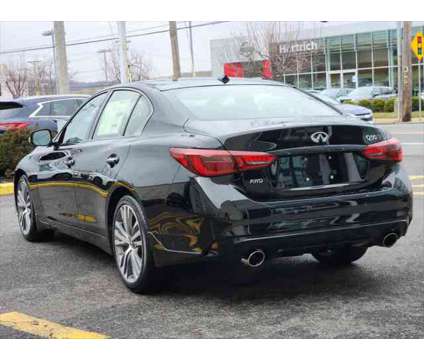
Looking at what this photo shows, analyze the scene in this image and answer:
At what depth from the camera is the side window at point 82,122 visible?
20.1ft

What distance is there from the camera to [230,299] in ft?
15.8

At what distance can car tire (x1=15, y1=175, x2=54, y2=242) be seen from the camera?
7133 mm

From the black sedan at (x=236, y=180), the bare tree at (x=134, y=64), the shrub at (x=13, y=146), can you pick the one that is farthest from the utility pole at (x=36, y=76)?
the black sedan at (x=236, y=180)

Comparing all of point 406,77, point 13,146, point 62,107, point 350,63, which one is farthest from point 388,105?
point 13,146

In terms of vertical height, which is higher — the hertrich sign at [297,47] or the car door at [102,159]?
the hertrich sign at [297,47]

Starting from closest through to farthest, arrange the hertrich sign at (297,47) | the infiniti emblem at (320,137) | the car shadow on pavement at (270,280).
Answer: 1. the infiniti emblem at (320,137)
2. the car shadow on pavement at (270,280)
3. the hertrich sign at (297,47)

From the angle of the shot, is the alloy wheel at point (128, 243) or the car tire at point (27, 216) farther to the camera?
the car tire at point (27, 216)

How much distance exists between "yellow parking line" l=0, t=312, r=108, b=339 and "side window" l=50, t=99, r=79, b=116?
9702 millimetres

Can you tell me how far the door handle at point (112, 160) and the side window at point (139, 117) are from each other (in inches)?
7.7

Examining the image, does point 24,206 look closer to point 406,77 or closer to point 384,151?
point 384,151

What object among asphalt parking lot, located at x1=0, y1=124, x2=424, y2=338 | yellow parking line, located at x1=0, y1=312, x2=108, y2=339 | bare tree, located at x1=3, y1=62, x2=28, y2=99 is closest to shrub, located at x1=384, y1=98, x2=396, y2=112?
asphalt parking lot, located at x1=0, y1=124, x2=424, y2=338

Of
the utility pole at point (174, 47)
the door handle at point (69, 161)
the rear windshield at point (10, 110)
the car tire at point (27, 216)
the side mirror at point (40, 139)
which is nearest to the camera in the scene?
the door handle at point (69, 161)

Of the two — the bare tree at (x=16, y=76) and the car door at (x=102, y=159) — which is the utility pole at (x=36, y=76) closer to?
the bare tree at (x=16, y=76)
